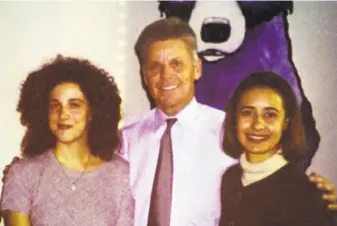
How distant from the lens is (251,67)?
1.49 meters

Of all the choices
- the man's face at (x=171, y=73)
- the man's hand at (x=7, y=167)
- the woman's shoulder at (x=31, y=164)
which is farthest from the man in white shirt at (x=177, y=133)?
the man's hand at (x=7, y=167)

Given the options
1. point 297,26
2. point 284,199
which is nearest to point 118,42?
point 297,26

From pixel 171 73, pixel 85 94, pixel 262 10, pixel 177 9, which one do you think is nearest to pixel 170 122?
pixel 171 73

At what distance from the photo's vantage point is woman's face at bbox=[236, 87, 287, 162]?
1.42m

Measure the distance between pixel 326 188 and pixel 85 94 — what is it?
894mm

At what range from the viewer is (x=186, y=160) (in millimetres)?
1443

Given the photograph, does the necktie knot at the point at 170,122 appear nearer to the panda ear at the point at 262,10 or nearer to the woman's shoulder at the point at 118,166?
the woman's shoulder at the point at 118,166

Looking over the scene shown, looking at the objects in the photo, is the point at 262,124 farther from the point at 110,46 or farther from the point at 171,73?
the point at 110,46

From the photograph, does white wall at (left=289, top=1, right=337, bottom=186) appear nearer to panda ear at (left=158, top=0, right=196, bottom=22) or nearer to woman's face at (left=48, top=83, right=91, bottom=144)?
panda ear at (left=158, top=0, right=196, bottom=22)

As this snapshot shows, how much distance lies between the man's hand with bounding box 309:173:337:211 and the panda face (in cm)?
53

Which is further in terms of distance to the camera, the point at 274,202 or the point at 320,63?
the point at 320,63

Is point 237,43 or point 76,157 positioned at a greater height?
Result: point 237,43

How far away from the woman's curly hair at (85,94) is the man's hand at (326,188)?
0.70 m

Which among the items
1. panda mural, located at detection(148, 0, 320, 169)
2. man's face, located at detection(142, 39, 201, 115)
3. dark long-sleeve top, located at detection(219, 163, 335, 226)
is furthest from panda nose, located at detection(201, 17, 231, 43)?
dark long-sleeve top, located at detection(219, 163, 335, 226)
